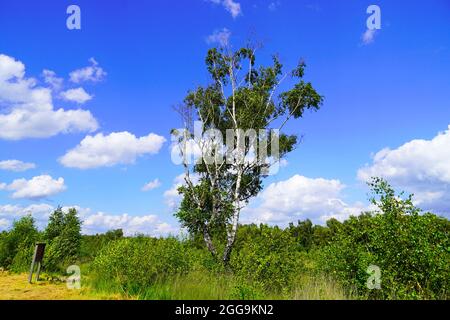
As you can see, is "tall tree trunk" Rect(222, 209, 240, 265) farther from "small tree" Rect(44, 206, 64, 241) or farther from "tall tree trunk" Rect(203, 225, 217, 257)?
"small tree" Rect(44, 206, 64, 241)

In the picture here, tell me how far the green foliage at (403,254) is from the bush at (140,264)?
574 cm

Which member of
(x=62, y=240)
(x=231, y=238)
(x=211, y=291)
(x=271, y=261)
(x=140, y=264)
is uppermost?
(x=231, y=238)

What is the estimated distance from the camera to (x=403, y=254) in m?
10.1

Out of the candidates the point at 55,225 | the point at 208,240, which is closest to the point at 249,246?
the point at 208,240

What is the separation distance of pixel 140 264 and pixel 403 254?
810 centimetres

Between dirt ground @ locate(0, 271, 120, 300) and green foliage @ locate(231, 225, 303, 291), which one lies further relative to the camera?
green foliage @ locate(231, 225, 303, 291)

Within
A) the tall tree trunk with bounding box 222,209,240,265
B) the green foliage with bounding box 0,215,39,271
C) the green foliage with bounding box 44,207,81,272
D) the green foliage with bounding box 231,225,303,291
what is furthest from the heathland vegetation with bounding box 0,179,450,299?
the tall tree trunk with bounding box 222,209,240,265

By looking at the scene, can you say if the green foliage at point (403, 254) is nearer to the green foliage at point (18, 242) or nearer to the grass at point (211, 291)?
the grass at point (211, 291)

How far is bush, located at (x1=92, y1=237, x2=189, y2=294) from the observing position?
12.3 m

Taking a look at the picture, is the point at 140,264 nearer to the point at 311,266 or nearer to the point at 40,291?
the point at 40,291

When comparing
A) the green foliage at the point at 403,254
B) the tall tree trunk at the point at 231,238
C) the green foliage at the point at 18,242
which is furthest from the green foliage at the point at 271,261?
the green foliage at the point at 18,242

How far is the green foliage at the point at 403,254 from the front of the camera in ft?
31.5

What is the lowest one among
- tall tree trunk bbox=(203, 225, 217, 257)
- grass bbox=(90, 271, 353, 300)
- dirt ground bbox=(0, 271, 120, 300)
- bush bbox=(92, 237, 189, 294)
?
dirt ground bbox=(0, 271, 120, 300)

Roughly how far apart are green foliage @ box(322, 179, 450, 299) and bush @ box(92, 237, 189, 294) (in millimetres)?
5743
